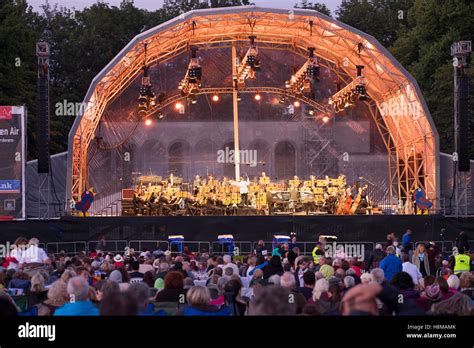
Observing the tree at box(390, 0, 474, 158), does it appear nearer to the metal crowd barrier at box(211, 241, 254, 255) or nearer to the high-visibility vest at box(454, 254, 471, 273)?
the metal crowd barrier at box(211, 241, 254, 255)

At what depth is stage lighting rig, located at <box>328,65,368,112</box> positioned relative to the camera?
107ft

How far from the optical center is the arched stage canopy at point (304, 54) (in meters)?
33.3

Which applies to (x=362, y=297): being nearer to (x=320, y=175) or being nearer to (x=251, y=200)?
(x=251, y=200)

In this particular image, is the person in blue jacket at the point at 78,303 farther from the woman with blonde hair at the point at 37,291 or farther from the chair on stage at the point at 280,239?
the chair on stage at the point at 280,239

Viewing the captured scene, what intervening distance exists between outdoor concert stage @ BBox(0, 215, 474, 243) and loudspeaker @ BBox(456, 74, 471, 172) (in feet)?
7.99

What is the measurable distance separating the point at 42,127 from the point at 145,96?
463cm

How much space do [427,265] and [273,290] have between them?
13977mm

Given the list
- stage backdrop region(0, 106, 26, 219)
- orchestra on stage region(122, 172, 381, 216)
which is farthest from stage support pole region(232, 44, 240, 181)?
stage backdrop region(0, 106, 26, 219)

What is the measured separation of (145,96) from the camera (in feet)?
111

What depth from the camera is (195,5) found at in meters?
69.4

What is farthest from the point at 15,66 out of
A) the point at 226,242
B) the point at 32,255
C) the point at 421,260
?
the point at 421,260

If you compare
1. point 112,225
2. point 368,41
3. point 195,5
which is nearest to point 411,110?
point 368,41

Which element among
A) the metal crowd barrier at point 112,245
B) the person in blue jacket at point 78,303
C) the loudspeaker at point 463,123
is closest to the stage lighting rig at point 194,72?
the metal crowd barrier at point 112,245

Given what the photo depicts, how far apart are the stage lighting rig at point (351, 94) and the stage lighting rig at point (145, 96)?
705cm
